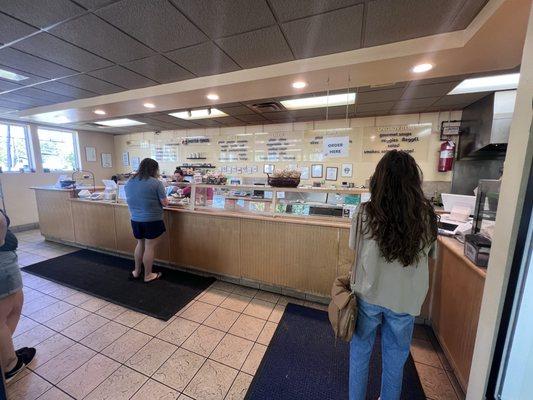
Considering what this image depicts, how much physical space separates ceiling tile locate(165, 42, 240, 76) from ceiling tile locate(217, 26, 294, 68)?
0.10 m

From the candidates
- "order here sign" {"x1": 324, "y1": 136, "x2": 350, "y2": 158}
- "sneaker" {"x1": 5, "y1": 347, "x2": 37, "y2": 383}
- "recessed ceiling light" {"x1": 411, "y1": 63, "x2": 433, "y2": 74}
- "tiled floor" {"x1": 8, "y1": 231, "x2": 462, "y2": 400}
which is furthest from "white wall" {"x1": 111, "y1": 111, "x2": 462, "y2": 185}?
"sneaker" {"x1": 5, "y1": 347, "x2": 37, "y2": 383}

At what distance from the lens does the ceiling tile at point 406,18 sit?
1551mm

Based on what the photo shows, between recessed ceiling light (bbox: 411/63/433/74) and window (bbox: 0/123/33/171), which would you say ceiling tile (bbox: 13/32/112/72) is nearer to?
recessed ceiling light (bbox: 411/63/433/74)

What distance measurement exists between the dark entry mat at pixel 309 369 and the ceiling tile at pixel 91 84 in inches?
153

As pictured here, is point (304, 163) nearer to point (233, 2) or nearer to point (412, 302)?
point (233, 2)

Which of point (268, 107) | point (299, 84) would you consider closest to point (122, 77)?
point (268, 107)

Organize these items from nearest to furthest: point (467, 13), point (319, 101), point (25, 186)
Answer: point (467, 13), point (319, 101), point (25, 186)

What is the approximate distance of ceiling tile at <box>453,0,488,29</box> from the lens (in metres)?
1.52

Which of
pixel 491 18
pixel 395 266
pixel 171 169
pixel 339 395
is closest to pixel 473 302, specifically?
pixel 395 266

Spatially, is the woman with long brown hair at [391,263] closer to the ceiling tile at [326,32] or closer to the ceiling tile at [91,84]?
the ceiling tile at [326,32]

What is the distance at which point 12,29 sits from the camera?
1891 millimetres

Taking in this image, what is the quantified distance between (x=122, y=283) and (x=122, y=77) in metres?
2.72

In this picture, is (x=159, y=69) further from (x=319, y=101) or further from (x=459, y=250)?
(x=459, y=250)

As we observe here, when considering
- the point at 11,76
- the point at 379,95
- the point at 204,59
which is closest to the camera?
the point at 204,59
